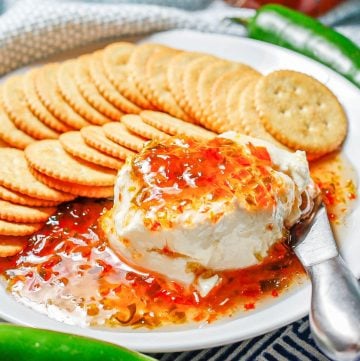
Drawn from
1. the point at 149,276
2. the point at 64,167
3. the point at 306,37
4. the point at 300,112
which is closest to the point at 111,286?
the point at 149,276

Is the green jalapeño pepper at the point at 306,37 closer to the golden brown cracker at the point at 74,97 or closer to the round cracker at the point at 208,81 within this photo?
the round cracker at the point at 208,81

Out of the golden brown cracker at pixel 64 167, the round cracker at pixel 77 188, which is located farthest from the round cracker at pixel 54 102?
the round cracker at pixel 77 188

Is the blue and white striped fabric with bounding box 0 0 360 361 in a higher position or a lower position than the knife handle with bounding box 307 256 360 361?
lower

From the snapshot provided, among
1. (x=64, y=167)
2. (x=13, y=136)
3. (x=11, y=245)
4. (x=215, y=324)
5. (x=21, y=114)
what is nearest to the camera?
(x=215, y=324)

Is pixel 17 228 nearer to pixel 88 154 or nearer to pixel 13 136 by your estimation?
pixel 88 154

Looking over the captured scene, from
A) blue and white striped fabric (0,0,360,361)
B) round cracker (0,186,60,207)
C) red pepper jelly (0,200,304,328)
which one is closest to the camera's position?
red pepper jelly (0,200,304,328)

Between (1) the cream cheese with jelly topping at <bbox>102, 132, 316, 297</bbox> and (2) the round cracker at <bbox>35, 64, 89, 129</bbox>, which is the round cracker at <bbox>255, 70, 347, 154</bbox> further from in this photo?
(2) the round cracker at <bbox>35, 64, 89, 129</bbox>

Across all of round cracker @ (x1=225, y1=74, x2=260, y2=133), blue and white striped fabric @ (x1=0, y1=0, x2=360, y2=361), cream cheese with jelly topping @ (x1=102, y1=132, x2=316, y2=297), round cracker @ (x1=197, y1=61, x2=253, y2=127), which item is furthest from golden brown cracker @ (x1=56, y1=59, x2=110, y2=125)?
cream cheese with jelly topping @ (x1=102, y1=132, x2=316, y2=297)

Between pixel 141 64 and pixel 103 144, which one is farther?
pixel 141 64
